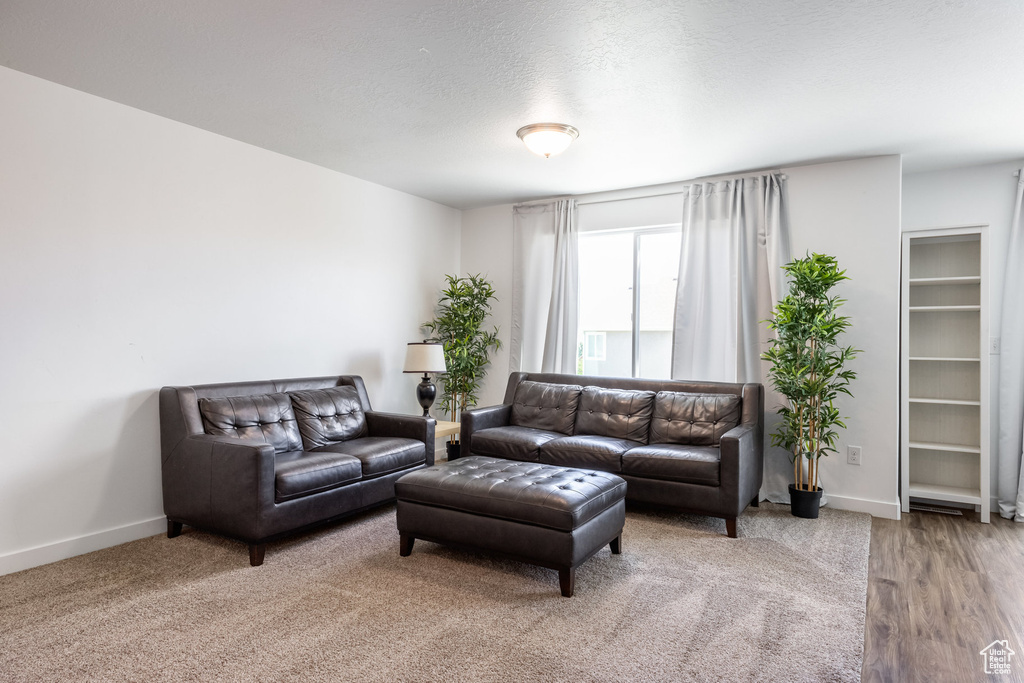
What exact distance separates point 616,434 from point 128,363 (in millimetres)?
3331

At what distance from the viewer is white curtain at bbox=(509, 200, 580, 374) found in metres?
5.58

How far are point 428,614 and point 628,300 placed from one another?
3615 millimetres

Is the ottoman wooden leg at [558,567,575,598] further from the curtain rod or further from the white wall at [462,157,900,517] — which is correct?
the curtain rod

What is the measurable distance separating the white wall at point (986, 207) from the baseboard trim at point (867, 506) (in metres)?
0.88

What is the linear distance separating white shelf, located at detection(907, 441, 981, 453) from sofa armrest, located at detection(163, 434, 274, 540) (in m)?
4.44

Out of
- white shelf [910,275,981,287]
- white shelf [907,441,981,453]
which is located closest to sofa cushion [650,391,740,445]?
white shelf [907,441,981,453]

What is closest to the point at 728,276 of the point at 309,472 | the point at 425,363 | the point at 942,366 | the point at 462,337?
the point at 942,366

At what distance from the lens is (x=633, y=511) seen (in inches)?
166

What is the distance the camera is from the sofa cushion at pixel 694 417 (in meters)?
4.23

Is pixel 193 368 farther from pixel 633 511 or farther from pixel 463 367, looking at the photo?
pixel 633 511

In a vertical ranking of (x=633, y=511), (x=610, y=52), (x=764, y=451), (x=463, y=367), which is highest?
(x=610, y=52)

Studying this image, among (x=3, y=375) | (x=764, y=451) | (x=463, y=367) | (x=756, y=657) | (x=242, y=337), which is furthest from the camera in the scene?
(x=463, y=367)

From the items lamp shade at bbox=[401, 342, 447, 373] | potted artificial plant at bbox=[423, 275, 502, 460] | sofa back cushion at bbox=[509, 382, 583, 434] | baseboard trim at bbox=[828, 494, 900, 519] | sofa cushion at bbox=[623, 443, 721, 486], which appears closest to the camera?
sofa cushion at bbox=[623, 443, 721, 486]

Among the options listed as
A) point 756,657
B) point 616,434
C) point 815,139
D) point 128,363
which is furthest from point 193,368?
point 815,139
